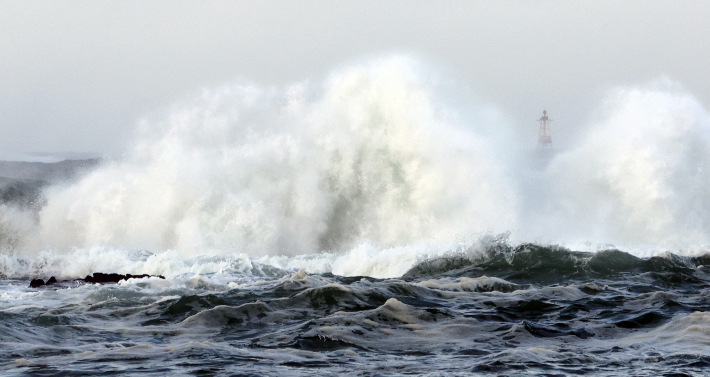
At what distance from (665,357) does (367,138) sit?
16.1 metres

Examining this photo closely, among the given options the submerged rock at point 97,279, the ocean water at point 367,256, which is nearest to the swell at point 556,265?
the ocean water at point 367,256

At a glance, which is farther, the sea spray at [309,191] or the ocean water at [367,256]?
the sea spray at [309,191]

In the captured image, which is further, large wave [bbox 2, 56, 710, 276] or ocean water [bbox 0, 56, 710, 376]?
large wave [bbox 2, 56, 710, 276]

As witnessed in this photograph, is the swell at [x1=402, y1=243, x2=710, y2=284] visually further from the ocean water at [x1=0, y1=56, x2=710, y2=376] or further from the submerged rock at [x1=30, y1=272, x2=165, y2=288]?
the submerged rock at [x1=30, y1=272, x2=165, y2=288]

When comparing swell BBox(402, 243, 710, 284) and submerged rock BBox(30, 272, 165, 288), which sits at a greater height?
swell BBox(402, 243, 710, 284)

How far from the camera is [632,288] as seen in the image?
1337cm

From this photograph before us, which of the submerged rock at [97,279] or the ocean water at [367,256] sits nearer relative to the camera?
the ocean water at [367,256]

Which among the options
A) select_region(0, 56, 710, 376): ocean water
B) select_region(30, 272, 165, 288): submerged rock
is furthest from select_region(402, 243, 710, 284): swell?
select_region(30, 272, 165, 288): submerged rock

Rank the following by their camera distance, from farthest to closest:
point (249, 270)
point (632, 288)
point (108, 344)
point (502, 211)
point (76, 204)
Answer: point (76, 204) → point (502, 211) → point (249, 270) → point (632, 288) → point (108, 344)

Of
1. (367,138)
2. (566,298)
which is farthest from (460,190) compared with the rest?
(566,298)

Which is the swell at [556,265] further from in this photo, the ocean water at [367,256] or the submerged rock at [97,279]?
the submerged rock at [97,279]

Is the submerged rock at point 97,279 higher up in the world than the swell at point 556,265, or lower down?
lower down

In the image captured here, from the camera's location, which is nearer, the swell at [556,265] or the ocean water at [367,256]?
the ocean water at [367,256]

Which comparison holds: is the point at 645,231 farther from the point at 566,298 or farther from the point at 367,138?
the point at 566,298
